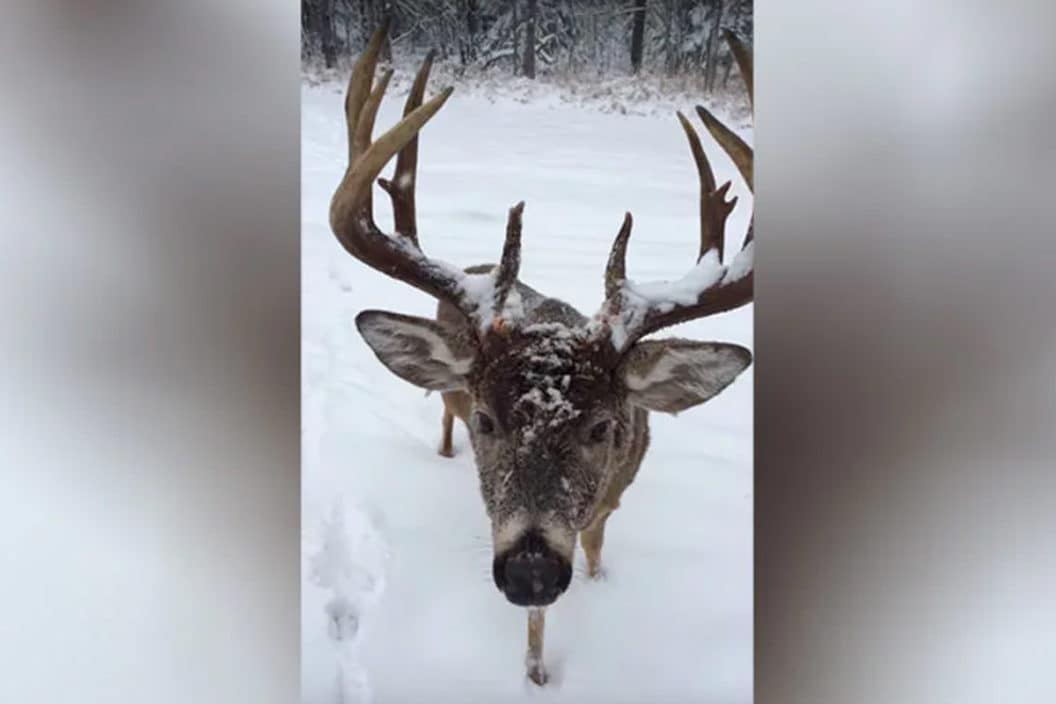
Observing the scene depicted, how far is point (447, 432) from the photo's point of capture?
1806mm

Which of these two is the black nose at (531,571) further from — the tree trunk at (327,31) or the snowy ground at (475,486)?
the tree trunk at (327,31)

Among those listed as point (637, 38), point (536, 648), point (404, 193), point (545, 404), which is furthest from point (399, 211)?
point (536, 648)

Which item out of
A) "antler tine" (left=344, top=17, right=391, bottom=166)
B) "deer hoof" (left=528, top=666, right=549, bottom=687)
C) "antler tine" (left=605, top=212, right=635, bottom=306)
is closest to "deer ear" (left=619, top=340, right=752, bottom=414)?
"antler tine" (left=605, top=212, right=635, bottom=306)

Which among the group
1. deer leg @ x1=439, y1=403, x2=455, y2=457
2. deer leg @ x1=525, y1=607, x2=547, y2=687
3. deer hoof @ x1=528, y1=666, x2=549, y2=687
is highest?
deer leg @ x1=439, y1=403, x2=455, y2=457

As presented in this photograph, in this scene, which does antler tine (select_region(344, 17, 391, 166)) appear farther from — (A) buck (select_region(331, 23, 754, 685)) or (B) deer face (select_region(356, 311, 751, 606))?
(B) deer face (select_region(356, 311, 751, 606))

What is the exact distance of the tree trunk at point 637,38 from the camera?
1833 millimetres

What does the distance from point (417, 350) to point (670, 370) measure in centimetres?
54

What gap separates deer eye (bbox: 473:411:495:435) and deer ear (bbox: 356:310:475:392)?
7 centimetres

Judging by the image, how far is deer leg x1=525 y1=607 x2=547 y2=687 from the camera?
5.94ft

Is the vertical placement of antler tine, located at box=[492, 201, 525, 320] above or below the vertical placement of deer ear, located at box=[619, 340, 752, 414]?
above

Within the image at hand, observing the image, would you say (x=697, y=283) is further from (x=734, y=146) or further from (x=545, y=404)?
(x=545, y=404)
